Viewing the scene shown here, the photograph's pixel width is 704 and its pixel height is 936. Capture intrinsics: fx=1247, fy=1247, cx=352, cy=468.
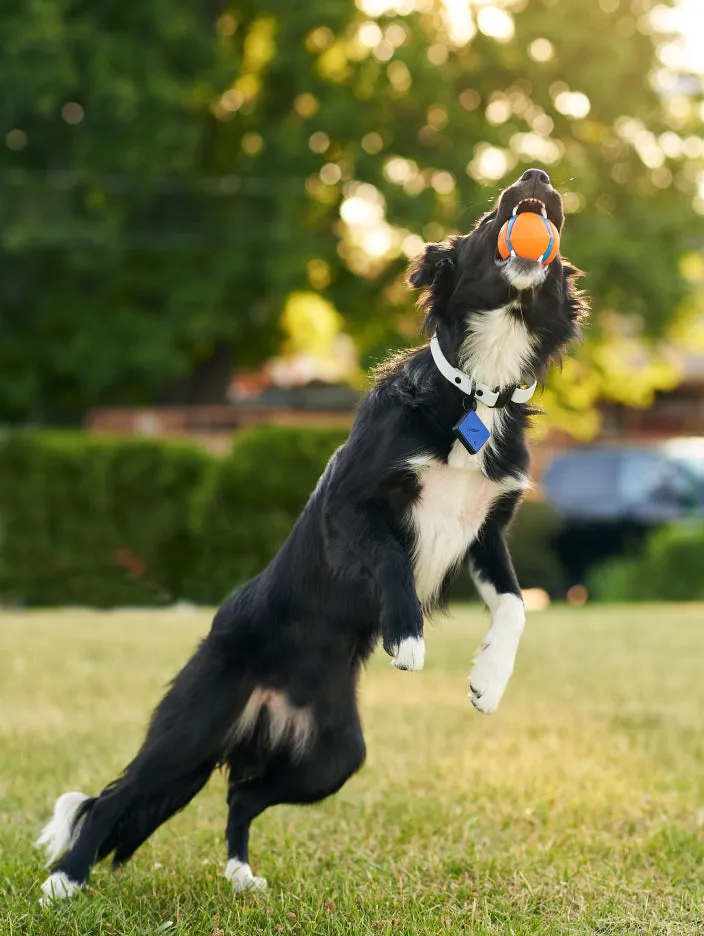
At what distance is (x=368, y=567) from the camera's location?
11.6 ft

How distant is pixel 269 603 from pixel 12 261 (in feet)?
53.3

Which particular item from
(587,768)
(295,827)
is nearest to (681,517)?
(587,768)

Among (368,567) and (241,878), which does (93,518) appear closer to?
(241,878)

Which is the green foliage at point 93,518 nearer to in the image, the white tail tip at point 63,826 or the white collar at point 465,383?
the white tail tip at point 63,826

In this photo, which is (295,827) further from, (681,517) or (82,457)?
(681,517)

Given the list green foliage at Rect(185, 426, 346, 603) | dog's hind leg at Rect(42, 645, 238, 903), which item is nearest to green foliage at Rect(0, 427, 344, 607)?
green foliage at Rect(185, 426, 346, 603)

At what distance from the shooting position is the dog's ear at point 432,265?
3777 mm

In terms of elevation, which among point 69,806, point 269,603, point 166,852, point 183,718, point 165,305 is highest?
point 269,603

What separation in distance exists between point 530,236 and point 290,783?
1810 mm

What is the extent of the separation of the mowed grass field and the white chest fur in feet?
3.27

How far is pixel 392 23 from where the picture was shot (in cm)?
1866

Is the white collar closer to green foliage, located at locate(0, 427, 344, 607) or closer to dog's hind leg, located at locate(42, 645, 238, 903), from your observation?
dog's hind leg, located at locate(42, 645, 238, 903)

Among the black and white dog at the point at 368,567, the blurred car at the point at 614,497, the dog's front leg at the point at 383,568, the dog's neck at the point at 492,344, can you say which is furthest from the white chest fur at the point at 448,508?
the blurred car at the point at 614,497

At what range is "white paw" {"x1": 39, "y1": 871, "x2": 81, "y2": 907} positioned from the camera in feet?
11.8
